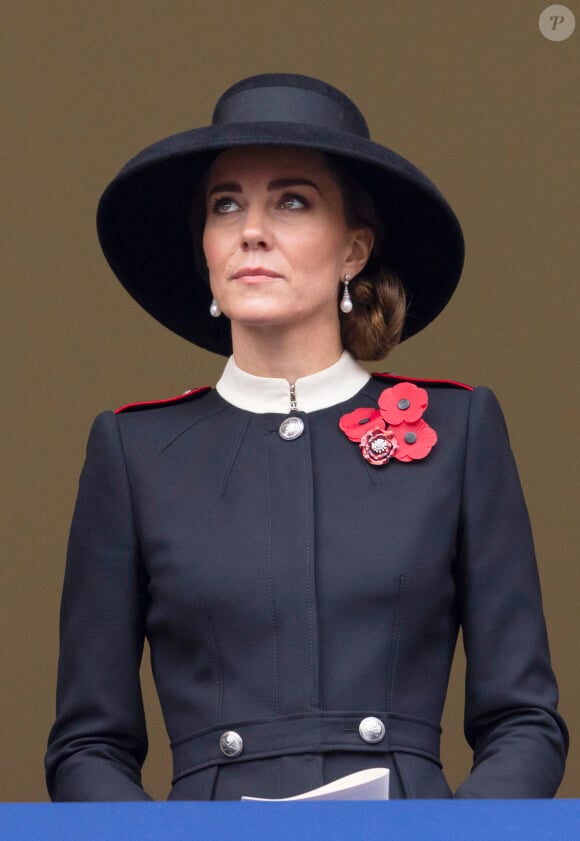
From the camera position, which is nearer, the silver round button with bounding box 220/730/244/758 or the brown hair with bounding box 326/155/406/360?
the silver round button with bounding box 220/730/244/758

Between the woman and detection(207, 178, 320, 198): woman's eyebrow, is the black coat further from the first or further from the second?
detection(207, 178, 320, 198): woman's eyebrow

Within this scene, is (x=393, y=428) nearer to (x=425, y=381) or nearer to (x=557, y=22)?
(x=425, y=381)

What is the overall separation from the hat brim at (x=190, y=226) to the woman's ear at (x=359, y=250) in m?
0.05

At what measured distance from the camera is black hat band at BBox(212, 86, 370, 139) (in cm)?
302

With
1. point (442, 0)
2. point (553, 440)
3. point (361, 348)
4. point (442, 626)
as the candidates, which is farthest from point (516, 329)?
point (442, 626)

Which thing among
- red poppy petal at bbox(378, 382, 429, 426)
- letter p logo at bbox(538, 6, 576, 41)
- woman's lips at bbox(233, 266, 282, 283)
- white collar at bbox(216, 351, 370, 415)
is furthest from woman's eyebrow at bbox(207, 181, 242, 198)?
letter p logo at bbox(538, 6, 576, 41)

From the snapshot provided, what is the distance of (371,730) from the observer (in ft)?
9.12

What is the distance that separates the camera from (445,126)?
402cm

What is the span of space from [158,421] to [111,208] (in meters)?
0.32

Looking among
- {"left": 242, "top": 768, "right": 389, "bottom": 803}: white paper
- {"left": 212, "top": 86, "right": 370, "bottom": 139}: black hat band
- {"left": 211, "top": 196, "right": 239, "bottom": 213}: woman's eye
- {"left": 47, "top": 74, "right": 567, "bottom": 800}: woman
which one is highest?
{"left": 212, "top": 86, "right": 370, "bottom": 139}: black hat band

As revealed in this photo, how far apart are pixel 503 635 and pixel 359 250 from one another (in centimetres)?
61

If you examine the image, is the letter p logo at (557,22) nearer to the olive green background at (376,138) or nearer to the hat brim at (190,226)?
the olive green background at (376,138)

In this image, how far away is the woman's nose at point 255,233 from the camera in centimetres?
295

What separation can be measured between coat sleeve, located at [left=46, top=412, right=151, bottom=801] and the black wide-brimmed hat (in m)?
0.35
